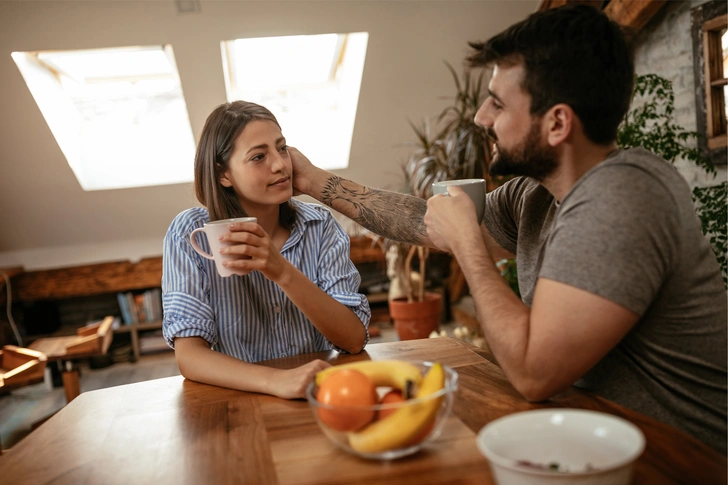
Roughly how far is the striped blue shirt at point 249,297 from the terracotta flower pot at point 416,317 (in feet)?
8.97

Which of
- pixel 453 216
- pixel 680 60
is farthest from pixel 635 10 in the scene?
pixel 453 216

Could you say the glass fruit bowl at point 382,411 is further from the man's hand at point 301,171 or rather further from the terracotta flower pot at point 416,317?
the terracotta flower pot at point 416,317

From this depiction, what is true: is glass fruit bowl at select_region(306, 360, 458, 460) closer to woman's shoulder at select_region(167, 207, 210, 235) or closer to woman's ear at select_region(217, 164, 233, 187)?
woman's shoulder at select_region(167, 207, 210, 235)

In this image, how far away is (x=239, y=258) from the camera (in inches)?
53.1

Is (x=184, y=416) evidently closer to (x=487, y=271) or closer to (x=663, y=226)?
(x=487, y=271)

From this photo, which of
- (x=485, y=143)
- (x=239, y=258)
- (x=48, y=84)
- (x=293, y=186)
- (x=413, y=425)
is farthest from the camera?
(x=48, y=84)

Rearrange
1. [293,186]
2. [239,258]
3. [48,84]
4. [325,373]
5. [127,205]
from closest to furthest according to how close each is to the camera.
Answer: [325,373] < [239,258] < [293,186] < [48,84] < [127,205]

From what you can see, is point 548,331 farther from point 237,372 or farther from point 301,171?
point 301,171

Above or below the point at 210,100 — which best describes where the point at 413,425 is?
below

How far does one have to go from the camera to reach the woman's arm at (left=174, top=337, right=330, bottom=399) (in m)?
1.25

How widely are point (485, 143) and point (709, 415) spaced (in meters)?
3.10

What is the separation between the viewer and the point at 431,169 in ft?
13.7

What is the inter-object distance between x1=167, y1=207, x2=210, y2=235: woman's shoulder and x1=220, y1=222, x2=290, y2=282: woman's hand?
1.26ft

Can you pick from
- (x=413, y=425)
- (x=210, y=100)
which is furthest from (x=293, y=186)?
(x=210, y=100)
